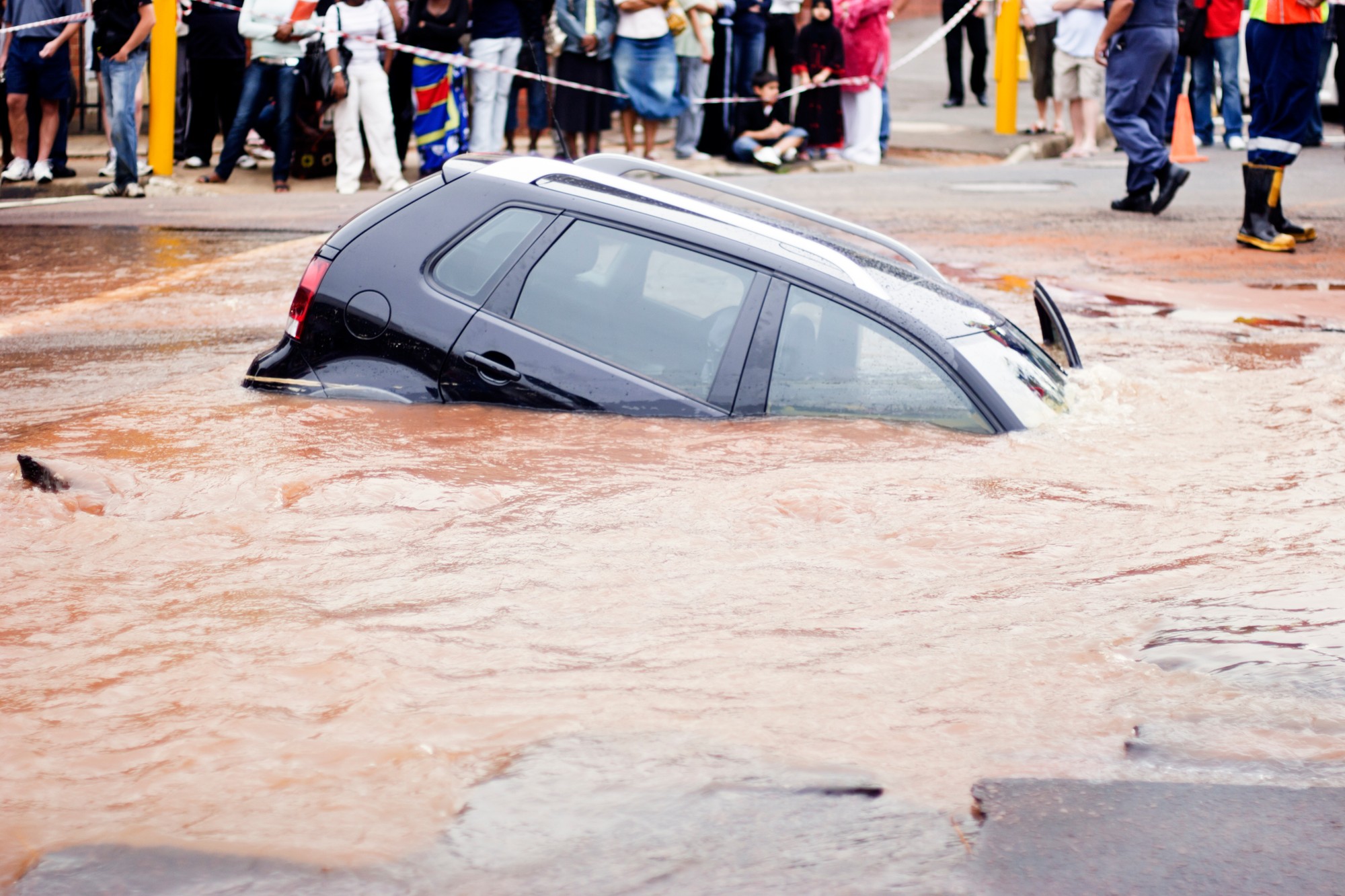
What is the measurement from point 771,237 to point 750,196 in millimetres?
435

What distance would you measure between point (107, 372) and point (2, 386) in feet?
1.51

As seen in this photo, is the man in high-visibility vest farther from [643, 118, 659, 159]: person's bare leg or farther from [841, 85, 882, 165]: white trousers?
[643, 118, 659, 159]: person's bare leg

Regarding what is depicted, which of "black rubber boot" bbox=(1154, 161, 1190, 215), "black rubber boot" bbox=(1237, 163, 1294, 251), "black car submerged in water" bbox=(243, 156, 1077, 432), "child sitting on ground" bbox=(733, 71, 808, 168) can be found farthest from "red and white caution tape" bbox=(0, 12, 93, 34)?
"black rubber boot" bbox=(1237, 163, 1294, 251)

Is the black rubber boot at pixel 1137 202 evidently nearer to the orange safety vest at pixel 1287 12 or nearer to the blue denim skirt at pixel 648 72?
the orange safety vest at pixel 1287 12

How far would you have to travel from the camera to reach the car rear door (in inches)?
201

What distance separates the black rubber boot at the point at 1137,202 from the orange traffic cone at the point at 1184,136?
415 cm

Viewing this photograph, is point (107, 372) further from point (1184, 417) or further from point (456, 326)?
point (1184, 417)

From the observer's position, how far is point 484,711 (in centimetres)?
345

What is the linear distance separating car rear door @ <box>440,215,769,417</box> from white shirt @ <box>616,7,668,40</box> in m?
10.6

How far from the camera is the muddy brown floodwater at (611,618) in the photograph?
3.10 m

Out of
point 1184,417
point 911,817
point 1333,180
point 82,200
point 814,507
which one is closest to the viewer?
point 911,817

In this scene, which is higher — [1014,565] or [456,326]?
[456,326]

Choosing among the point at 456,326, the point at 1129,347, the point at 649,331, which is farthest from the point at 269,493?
the point at 1129,347

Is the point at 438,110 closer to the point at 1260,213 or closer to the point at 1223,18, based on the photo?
the point at 1260,213
